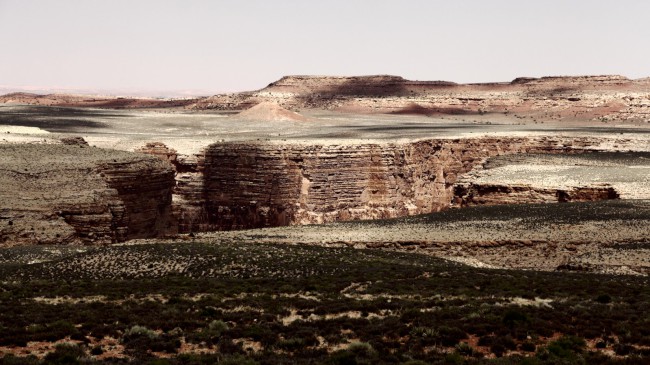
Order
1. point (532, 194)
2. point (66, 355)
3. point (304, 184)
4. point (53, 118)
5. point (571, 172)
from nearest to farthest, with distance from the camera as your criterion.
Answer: point (66, 355), point (532, 194), point (304, 184), point (571, 172), point (53, 118)

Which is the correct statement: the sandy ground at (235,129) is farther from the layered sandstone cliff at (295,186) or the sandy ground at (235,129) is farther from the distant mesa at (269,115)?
the layered sandstone cliff at (295,186)

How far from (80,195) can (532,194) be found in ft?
81.4

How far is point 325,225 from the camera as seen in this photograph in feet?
166

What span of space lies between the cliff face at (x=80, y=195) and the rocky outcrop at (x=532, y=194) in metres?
17.2

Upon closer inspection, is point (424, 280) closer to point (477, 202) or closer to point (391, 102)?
point (477, 202)

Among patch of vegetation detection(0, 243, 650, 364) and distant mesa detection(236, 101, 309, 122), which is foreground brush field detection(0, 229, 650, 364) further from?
distant mesa detection(236, 101, 309, 122)

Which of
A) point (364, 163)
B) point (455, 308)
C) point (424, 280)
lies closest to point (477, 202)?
point (364, 163)

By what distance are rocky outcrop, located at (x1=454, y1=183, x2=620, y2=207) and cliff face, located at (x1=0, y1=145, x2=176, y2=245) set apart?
17156mm

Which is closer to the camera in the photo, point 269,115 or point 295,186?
point 295,186

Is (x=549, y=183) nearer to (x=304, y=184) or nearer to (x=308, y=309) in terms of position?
(x=304, y=184)

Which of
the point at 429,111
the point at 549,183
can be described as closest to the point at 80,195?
the point at 549,183

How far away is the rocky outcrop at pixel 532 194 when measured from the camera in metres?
53.4

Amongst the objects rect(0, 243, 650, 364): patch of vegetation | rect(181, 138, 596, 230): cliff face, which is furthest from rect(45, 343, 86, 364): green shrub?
rect(181, 138, 596, 230): cliff face

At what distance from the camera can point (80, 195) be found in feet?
138
